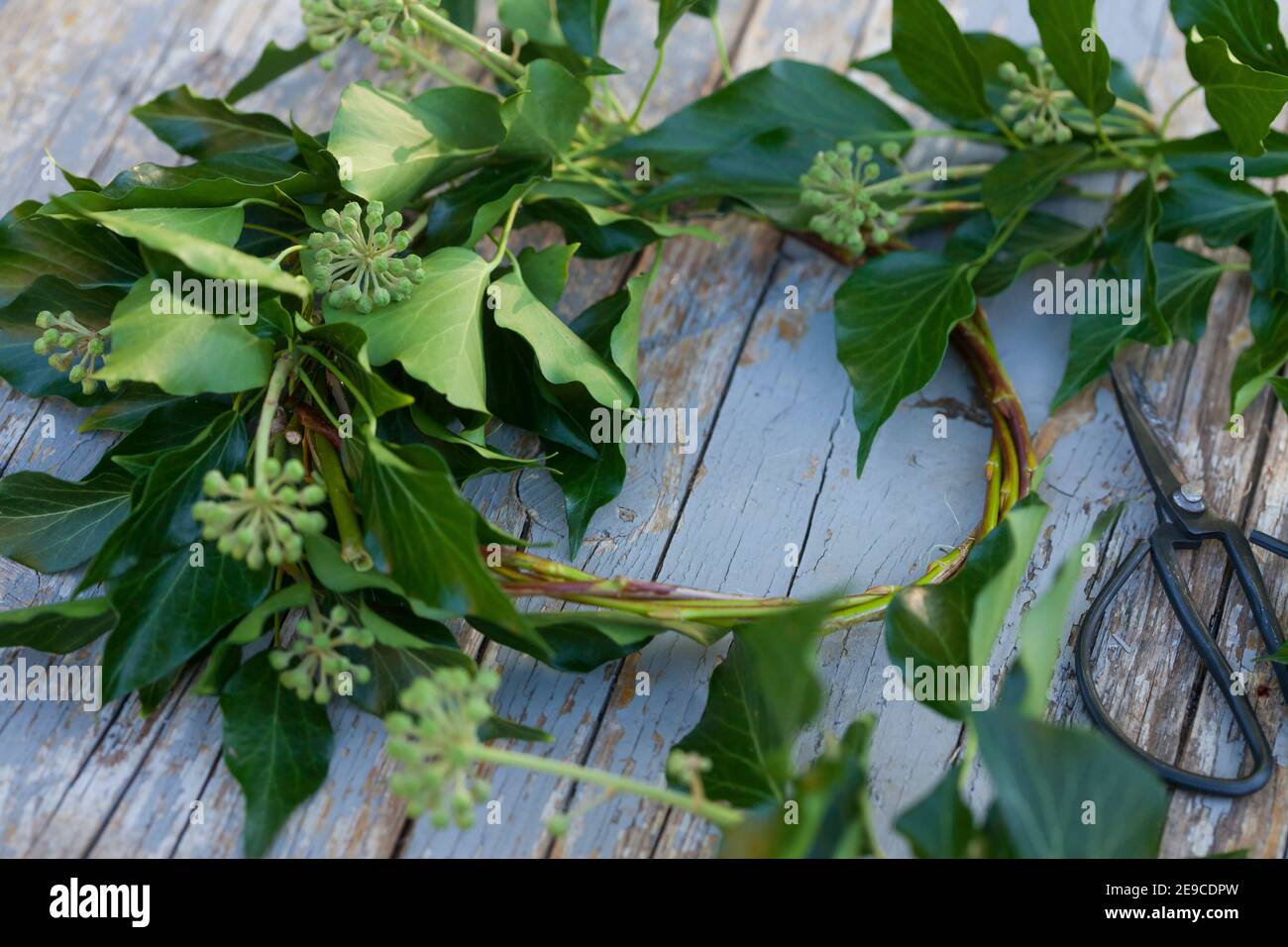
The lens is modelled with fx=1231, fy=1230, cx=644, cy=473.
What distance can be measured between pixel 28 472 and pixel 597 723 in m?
→ 0.43

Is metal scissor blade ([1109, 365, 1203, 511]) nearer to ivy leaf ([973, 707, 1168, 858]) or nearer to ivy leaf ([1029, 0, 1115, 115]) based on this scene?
ivy leaf ([1029, 0, 1115, 115])

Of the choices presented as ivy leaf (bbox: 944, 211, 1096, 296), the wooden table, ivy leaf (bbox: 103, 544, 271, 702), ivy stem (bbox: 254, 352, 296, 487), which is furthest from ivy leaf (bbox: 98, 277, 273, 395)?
ivy leaf (bbox: 944, 211, 1096, 296)

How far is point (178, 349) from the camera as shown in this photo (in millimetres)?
773

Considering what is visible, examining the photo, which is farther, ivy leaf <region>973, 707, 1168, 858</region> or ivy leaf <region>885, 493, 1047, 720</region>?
ivy leaf <region>885, 493, 1047, 720</region>

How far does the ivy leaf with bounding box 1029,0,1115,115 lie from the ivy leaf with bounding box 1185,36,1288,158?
7 cm

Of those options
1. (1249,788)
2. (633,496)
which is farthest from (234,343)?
(1249,788)

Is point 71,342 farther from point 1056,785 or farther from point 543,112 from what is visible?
point 1056,785

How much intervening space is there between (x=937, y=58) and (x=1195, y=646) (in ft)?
1.67

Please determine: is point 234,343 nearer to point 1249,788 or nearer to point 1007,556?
point 1007,556

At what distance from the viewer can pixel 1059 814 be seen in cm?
58

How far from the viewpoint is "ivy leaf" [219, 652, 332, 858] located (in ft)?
2.53

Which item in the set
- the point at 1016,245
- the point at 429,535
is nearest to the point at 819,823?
the point at 429,535

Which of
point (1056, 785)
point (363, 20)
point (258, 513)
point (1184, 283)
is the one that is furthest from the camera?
point (1184, 283)
